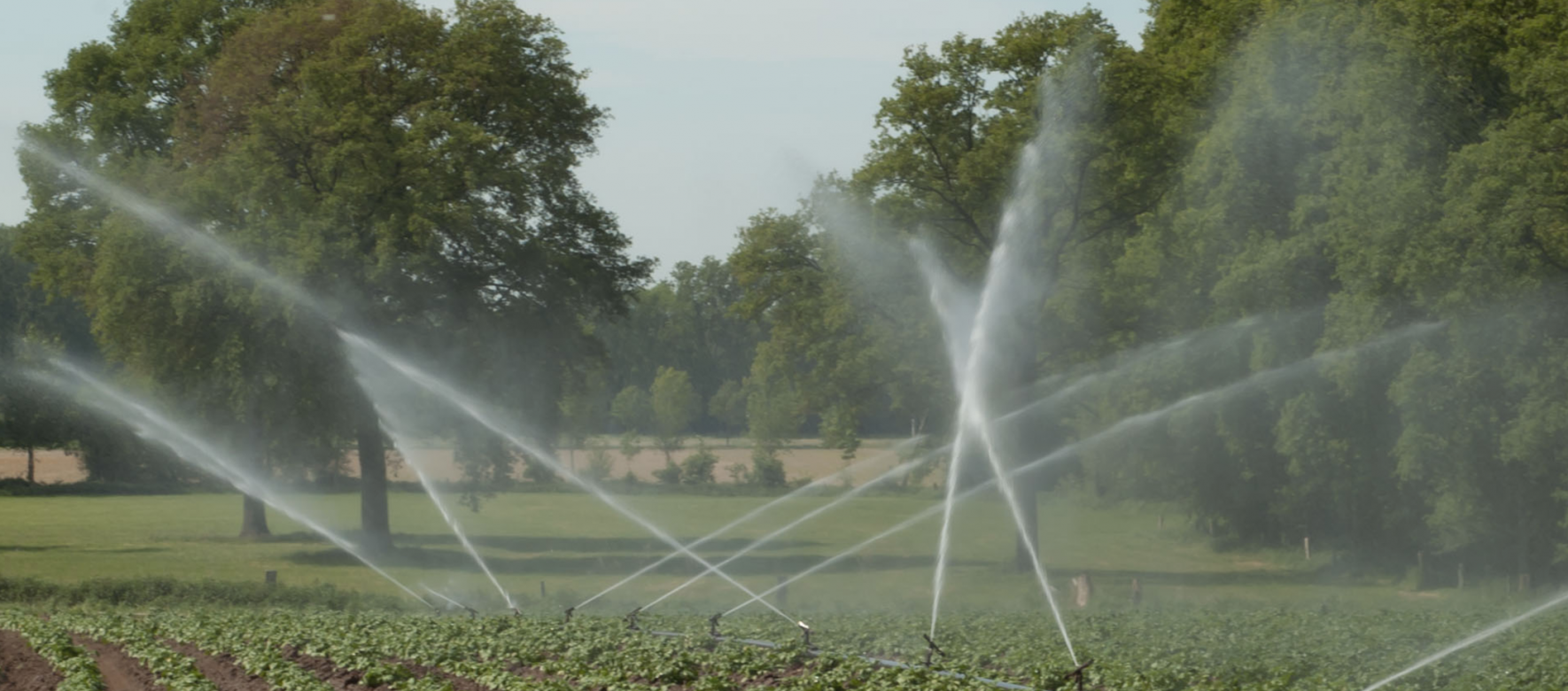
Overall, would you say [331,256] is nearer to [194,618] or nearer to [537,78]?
[537,78]

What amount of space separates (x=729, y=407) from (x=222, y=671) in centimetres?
10273

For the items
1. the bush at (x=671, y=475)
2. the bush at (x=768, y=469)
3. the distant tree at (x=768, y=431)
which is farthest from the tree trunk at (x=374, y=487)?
the bush at (x=671, y=475)

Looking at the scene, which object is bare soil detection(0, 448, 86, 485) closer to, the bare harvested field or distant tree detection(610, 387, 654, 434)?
the bare harvested field

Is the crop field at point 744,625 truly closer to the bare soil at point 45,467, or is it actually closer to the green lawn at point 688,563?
the green lawn at point 688,563

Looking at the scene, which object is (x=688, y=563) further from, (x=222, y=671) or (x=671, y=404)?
(x=671, y=404)

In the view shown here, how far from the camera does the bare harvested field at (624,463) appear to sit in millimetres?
91875

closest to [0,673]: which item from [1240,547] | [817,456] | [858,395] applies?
[858,395]

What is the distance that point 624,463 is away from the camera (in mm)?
109562

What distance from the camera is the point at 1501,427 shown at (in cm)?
3691

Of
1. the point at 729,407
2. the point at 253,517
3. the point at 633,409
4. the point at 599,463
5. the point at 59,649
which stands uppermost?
the point at 729,407

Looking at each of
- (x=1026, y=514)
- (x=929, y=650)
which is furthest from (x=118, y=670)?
(x=1026, y=514)

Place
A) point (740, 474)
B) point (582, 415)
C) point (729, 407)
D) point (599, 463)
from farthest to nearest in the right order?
1. point (729, 407)
2. point (599, 463)
3. point (740, 474)
4. point (582, 415)

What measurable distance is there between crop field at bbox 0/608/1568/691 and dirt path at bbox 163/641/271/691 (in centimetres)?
5

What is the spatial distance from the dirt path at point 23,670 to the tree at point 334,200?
61.9ft
